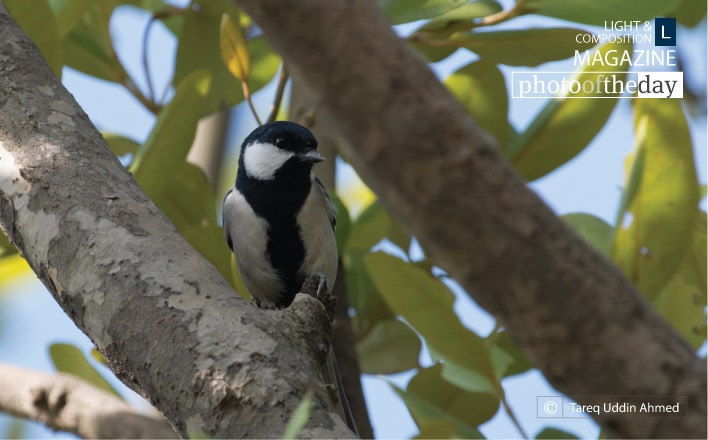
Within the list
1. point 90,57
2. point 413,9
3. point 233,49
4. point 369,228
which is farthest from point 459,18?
point 90,57

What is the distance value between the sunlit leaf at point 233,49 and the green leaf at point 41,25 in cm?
44

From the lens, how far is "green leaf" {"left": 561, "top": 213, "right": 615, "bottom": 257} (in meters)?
2.02

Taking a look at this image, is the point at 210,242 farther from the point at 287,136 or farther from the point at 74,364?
the point at 287,136

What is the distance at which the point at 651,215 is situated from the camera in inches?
70.7

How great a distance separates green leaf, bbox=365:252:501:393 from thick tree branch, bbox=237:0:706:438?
0.69 metres

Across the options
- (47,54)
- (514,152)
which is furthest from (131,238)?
(514,152)

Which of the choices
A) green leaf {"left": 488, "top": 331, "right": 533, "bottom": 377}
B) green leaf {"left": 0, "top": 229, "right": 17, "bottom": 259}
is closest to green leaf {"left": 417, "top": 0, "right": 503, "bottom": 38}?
green leaf {"left": 488, "top": 331, "right": 533, "bottom": 377}

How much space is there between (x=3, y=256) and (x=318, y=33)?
181 centimetres

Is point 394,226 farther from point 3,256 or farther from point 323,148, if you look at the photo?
point 3,256

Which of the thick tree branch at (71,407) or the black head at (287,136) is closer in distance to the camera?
the thick tree branch at (71,407)

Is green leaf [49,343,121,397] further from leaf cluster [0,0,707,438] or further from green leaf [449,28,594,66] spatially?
green leaf [449,28,594,66]

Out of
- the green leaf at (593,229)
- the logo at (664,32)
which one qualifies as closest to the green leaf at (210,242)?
the green leaf at (593,229)

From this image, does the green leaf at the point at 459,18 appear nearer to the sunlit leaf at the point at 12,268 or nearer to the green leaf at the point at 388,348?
the green leaf at the point at 388,348

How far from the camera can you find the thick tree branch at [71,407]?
211cm
